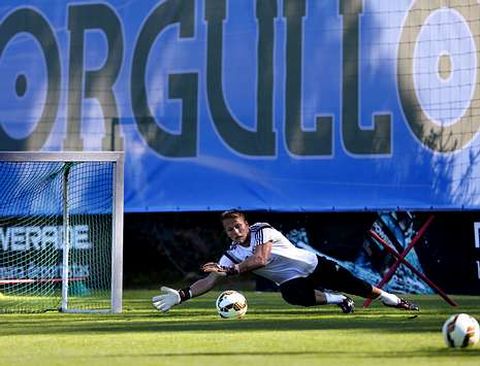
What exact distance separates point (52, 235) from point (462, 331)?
9.38 meters

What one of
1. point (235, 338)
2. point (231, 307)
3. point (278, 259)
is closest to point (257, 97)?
point (278, 259)

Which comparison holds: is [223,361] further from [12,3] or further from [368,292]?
[12,3]

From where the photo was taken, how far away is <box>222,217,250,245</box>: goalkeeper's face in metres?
9.80

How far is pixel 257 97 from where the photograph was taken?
15.4m

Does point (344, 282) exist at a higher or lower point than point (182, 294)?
higher

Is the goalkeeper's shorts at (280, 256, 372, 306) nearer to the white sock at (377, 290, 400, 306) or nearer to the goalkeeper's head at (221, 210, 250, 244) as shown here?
the white sock at (377, 290, 400, 306)

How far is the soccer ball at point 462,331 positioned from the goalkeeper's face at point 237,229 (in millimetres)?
3537

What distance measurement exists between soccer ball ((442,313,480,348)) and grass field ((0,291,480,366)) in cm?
7

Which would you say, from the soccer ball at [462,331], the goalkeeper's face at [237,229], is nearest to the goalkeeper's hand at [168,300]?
the goalkeeper's face at [237,229]

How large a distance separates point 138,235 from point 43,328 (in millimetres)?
7914

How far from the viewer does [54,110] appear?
1611 centimetres

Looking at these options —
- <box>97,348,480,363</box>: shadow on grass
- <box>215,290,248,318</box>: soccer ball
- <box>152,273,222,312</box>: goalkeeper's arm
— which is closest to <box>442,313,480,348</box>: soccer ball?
<box>97,348,480,363</box>: shadow on grass

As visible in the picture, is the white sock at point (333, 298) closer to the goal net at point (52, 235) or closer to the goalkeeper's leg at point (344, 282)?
the goalkeeper's leg at point (344, 282)

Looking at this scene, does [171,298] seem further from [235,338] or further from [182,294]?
[235,338]
